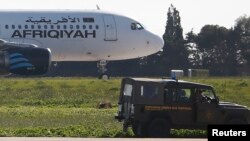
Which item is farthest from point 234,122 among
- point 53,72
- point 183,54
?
point 183,54

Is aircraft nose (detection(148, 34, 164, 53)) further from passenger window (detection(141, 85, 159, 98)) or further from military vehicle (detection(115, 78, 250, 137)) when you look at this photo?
passenger window (detection(141, 85, 159, 98))

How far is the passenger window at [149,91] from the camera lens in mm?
27250

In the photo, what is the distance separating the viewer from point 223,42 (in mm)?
110062

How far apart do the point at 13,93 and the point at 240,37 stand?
6484 cm

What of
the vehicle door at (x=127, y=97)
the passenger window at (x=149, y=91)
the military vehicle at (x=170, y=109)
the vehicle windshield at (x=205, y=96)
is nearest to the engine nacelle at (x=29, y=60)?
the vehicle door at (x=127, y=97)

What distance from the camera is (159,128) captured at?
2670cm

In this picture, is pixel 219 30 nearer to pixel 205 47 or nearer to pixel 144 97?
pixel 205 47

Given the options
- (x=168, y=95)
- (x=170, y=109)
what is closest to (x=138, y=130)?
(x=170, y=109)

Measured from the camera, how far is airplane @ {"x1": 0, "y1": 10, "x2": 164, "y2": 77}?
53750 mm

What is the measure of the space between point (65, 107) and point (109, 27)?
13.4 metres

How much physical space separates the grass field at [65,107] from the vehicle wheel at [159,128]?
1.13m

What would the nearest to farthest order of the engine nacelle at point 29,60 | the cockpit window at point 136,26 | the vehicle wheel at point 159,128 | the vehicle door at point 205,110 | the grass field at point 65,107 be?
the vehicle wheel at point 159,128
the vehicle door at point 205,110
the grass field at point 65,107
the engine nacelle at point 29,60
the cockpit window at point 136,26

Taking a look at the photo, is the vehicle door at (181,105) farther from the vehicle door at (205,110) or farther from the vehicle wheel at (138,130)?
the vehicle wheel at (138,130)

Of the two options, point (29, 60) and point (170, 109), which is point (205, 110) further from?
point (29, 60)
